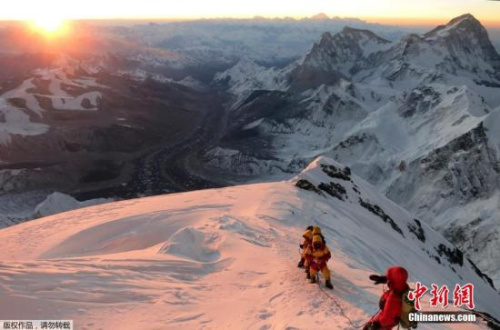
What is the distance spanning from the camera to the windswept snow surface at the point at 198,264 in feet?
38.5

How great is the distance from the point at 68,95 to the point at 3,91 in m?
20.4

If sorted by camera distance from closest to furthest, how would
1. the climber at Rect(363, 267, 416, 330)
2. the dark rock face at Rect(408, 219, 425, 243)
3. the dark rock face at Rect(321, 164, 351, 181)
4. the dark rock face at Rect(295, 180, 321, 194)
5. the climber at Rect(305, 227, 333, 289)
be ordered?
the climber at Rect(363, 267, 416, 330), the climber at Rect(305, 227, 333, 289), the dark rock face at Rect(295, 180, 321, 194), the dark rock face at Rect(408, 219, 425, 243), the dark rock face at Rect(321, 164, 351, 181)

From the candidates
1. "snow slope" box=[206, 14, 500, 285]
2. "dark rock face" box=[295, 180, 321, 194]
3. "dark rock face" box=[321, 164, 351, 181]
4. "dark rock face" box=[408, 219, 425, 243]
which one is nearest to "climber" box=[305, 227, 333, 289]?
"dark rock face" box=[295, 180, 321, 194]

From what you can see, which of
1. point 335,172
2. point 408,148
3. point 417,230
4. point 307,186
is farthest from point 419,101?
point 307,186

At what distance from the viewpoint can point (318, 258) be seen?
523 inches

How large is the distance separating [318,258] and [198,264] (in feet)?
16.0

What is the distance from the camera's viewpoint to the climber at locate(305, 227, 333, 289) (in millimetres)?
13258

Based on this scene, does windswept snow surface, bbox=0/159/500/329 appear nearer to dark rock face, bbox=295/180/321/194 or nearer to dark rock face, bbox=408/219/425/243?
dark rock face, bbox=295/180/321/194

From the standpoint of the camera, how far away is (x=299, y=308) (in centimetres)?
1191

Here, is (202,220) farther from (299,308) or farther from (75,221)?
(299,308)

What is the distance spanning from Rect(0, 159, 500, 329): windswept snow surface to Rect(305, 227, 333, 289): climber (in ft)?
1.39

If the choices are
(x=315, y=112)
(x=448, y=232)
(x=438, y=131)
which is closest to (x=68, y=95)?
(x=315, y=112)

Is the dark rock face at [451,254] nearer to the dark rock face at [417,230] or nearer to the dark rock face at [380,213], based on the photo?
the dark rock face at [417,230]

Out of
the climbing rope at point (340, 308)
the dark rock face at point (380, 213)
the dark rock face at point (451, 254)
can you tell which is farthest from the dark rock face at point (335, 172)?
the climbing rope at point (340, 308)
